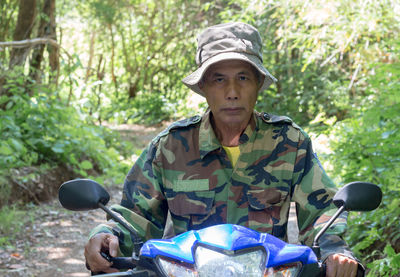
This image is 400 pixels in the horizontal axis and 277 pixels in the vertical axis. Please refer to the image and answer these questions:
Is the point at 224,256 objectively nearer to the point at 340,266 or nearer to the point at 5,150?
the point at 340,266

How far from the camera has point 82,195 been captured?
2020 mm

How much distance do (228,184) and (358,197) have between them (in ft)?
2.86

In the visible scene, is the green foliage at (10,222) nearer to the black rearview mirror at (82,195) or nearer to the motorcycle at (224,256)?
the black rearview mirror at (82,195)

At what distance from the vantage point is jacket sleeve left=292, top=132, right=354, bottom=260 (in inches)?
99.8

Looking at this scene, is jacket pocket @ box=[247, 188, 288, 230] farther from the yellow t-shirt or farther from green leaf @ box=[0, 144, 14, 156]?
green leaf @ box=[0, 144, 14, 156]

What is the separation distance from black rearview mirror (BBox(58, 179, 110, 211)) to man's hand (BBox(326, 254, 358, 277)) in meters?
0.84

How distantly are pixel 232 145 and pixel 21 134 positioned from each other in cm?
588

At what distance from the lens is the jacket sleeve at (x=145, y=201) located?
2.67 meters

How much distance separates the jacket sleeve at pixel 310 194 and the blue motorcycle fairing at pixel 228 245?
64 centimetres

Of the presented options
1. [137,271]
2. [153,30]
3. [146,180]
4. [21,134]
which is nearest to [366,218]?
[146,180]

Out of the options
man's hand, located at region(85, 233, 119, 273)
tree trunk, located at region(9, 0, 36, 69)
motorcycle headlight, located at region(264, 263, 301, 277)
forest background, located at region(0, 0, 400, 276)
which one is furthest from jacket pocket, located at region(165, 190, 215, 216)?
tree trunk, located at region(9, 0, 36, 69)

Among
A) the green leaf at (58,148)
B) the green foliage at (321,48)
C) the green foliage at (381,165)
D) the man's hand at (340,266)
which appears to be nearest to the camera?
the man's hand at (340,266)

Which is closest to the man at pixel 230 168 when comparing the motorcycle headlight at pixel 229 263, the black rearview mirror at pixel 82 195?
the black rearview mirror at pixel 82 195

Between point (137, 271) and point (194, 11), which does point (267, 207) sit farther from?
point (194, 11)
